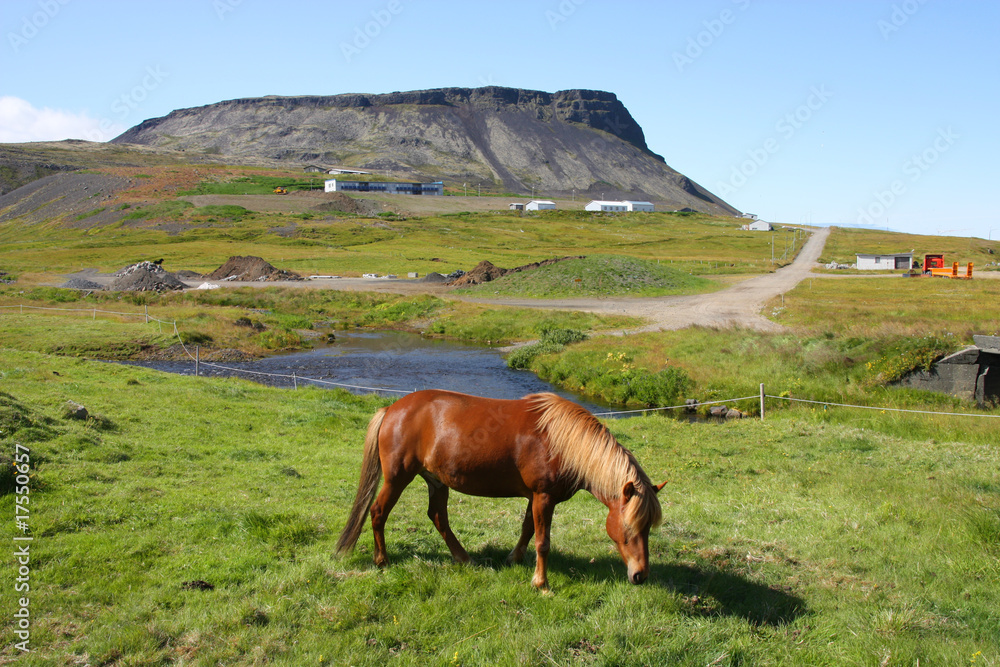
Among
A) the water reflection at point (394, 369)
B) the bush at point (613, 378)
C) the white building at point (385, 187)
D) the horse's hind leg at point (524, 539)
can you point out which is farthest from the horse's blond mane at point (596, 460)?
the white building at point (385, 187)

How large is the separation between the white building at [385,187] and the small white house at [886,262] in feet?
417

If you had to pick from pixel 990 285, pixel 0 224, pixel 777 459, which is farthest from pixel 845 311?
pixel 0 224

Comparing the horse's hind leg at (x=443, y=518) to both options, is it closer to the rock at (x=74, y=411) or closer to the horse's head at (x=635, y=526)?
the horse's head at (x=635, y=526)

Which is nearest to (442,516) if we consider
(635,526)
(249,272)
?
(635,526)

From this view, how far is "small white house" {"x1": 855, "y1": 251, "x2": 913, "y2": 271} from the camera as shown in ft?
270

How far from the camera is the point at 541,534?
6.12 metres

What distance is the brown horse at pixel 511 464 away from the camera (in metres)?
5.96

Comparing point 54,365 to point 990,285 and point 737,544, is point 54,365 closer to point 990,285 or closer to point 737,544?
point 737,544

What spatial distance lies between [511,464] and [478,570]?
3.81ft

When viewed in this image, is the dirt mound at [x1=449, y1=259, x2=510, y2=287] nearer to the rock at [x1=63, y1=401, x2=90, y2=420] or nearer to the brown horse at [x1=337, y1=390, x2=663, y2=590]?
the rock at [x1=63, y1=401, x2=90, y2=420]

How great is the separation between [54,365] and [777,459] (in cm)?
2093

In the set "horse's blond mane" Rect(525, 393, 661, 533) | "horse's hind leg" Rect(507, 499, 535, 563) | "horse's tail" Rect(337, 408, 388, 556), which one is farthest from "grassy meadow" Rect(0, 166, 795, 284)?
"horse's blond mane" Rect(525, 393, 661, 533)

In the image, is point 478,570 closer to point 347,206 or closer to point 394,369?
point 394,369

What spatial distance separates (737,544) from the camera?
7.34 meters
